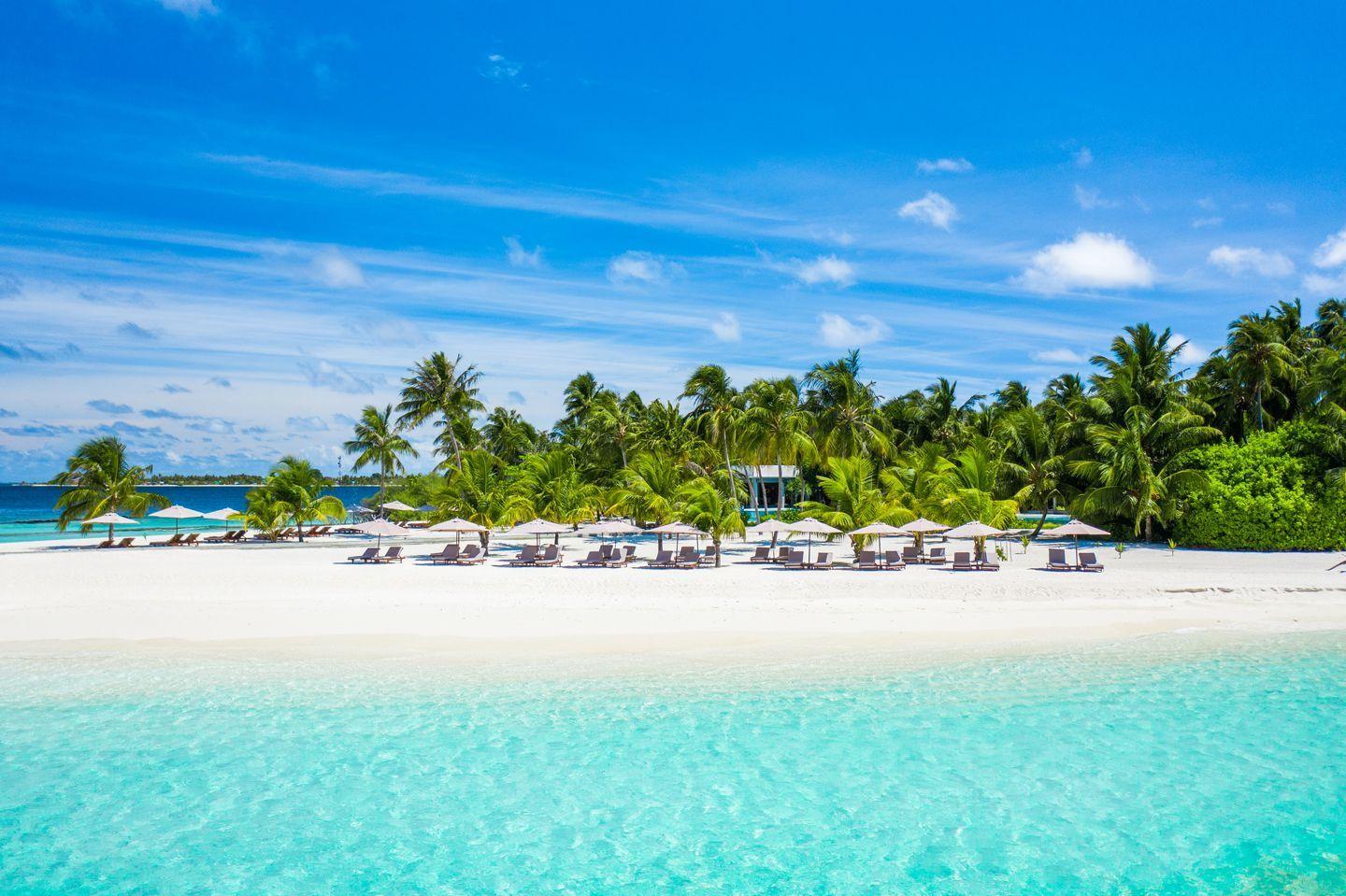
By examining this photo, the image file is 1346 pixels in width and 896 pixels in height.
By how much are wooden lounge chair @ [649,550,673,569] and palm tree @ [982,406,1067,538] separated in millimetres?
16865

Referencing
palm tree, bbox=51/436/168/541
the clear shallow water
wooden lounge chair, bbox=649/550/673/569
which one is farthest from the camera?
palm tree, bbox=51/436/168/541

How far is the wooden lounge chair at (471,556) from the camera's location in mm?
24484

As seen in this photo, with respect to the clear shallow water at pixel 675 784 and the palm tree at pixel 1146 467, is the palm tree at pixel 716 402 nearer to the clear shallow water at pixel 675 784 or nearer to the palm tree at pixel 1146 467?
the palm tree at pixel 1146 467

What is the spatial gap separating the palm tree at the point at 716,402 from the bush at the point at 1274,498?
16.2 meters

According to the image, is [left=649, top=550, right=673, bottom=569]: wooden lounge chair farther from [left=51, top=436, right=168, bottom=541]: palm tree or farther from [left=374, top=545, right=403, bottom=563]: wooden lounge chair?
[left=51, top=436, right=168, bottom=541]: palm tree

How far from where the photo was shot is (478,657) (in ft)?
40.8

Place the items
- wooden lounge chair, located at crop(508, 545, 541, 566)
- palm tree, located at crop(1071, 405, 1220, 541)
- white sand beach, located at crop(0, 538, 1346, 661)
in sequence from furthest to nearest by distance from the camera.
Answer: palm tree, located at crop(1071, 405, 1220, 541) < wooden lounge chair, located at crop(508, 545, 541, 566) < white sand beach, located at crop(0, 538, 1346, 661)

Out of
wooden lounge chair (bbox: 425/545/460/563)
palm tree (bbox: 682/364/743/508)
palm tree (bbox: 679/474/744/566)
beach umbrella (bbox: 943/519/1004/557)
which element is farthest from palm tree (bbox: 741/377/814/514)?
wooden lounge chair (bbox: 425/545/460/563)

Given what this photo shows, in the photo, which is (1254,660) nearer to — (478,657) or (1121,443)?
(478,657)

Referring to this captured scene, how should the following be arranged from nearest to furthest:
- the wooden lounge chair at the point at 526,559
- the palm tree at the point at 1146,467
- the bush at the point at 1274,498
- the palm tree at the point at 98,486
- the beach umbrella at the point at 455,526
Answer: the beach umbrella at the point at 455,526, the wooden lounge chair at the point at 526,559, the bush at the point at 1274,498, the palm tree at the point at 1146,467, the palm tree at the point at 98,486

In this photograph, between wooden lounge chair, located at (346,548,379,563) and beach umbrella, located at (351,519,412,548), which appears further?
beach umbrella, located at (351,519,412,548)

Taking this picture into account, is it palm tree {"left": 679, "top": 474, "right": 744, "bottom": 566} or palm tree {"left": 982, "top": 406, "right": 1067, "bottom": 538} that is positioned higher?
palm tree {"left": 982, "top": 406, "right": 1067, "bottom": 538}

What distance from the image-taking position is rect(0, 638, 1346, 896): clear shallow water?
6336mm

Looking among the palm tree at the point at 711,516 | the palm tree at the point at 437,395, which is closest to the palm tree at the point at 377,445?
the palm tree at the point at 437,395
